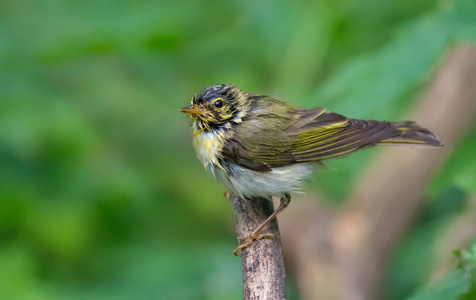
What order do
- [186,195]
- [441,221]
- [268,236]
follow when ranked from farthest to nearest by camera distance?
[186,195] < [441,221] < [268,236]

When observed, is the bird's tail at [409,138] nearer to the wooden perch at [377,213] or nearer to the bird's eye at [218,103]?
the bird's eye at [218,103]

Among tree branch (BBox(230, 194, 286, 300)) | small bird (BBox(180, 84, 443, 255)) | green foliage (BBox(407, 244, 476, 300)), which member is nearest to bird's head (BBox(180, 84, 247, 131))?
small bird (BBox(180, 84, 443, 255))

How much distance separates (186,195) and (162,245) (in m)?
0.93

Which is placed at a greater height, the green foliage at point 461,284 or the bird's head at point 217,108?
the bird's head at point 217,108

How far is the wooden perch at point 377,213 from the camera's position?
4.87 m

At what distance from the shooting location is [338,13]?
552 cm

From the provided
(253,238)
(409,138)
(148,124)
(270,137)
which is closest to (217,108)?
(270,137)

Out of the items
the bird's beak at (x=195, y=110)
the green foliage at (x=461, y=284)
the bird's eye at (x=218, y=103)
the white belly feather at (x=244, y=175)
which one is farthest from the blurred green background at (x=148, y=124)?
the green foliage at (x=461, y=284)

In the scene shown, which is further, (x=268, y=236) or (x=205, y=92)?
(x=205, y=92)

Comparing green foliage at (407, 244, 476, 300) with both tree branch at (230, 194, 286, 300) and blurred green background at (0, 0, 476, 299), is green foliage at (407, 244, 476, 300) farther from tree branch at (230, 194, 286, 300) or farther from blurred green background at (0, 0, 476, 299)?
blurred green background at (0, 0, 476, 299)

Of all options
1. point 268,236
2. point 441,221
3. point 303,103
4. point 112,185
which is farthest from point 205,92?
point 441,221

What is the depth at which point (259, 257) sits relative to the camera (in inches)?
127

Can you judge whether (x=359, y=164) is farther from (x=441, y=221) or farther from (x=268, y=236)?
(x=268, y=236)

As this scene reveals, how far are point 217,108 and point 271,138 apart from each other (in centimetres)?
39
